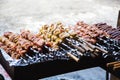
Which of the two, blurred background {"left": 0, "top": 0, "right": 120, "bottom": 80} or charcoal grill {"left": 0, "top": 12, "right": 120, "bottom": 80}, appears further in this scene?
blurred background {"left": 0, "top": 0, "right": 120, "bottom": 80}

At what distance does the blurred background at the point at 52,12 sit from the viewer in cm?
1026

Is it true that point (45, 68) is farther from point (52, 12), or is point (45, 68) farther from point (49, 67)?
point (52, 12)

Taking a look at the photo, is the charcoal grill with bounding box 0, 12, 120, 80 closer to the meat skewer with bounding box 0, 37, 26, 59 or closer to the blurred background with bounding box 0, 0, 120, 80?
the meat skewer with bounding box 0, 37, 26, 59

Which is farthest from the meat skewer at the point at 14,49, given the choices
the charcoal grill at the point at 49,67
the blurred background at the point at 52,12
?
the blurred background at the point at 52,12

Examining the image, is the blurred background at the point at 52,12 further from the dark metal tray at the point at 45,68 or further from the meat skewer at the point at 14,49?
the dark metal tray at the point at 45,68

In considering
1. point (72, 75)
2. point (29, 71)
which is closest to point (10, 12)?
point (72, 75)

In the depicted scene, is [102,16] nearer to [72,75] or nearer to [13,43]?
[72,75]

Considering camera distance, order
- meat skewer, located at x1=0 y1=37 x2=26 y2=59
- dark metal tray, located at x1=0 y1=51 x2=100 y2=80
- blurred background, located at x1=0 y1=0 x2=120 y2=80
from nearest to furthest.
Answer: dark metal tray, located at x1=0 y1=51 x2=100 y2=80
meat skewer, located at x1=0 y1=37 x2=26 y2=59
blurred background, located at x1=0 y1=0 x2=120 y2=80

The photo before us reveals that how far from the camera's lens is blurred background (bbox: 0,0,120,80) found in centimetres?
1026

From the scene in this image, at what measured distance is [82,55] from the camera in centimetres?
378

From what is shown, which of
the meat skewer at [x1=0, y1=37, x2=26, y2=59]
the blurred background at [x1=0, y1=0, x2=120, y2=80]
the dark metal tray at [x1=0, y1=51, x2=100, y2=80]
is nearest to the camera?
the dark metal tray at [x1=0, y1=51, x2=100, y2=80]

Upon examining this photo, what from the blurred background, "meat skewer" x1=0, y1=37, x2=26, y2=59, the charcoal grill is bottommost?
the blurred background

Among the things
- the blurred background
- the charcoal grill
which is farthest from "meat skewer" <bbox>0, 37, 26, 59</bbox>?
the blurred background

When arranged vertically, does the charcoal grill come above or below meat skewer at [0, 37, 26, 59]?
below
